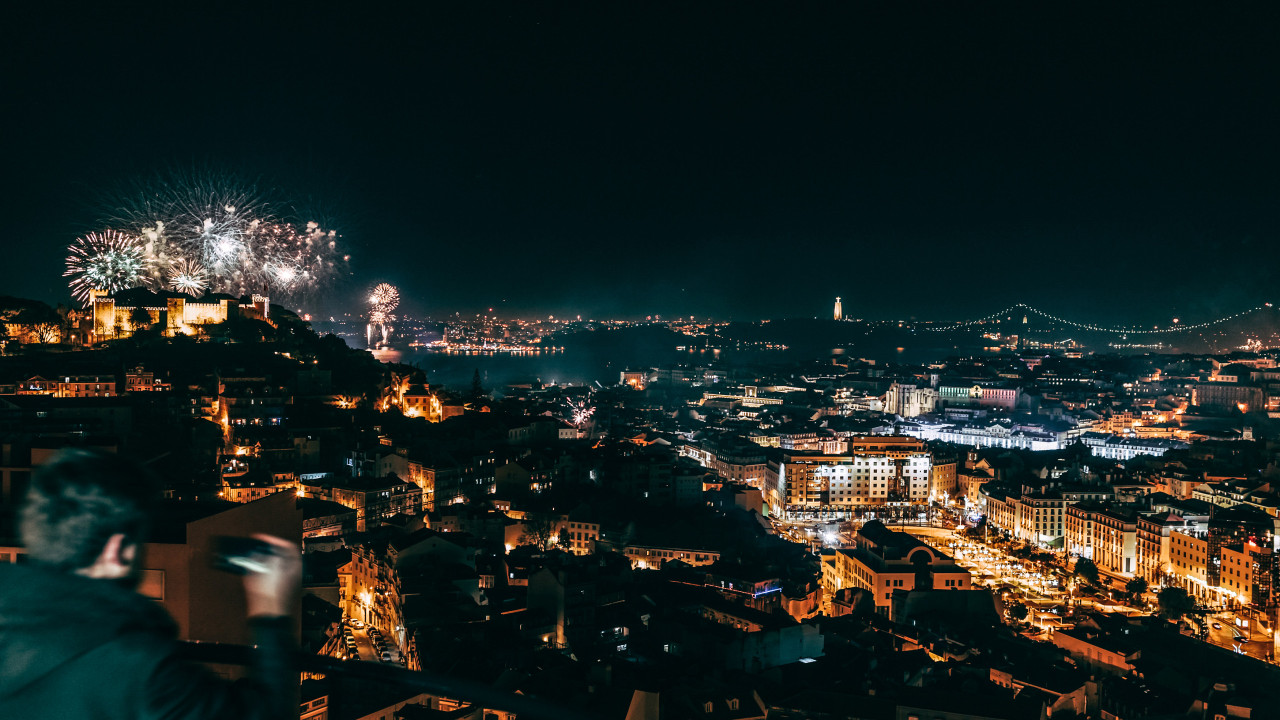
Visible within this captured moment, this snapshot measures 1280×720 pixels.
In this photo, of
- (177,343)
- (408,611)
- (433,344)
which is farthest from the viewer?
(433,344)

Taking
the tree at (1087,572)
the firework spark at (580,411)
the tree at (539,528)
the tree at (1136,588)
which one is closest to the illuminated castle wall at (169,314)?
the tree at (539,528)

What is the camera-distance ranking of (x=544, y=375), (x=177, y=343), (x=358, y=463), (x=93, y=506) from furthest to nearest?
(x=544, y=375) → (x=177, y=343) → (x=358, y=463) → (x=93, y=506)

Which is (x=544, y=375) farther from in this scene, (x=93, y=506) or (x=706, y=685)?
(x=93, y=506)

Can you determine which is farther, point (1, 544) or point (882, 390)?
point (882, 390)

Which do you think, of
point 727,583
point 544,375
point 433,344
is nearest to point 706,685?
point 727,583

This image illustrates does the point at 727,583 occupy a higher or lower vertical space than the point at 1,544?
lower

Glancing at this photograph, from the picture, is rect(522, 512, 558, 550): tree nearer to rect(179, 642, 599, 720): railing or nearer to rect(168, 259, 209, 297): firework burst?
rect(168, 259, 209, 297): firework burst

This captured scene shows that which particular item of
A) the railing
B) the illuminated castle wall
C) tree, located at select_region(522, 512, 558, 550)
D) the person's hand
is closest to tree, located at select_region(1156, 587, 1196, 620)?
tree, located at select_region(522, 512, 558, 550)
